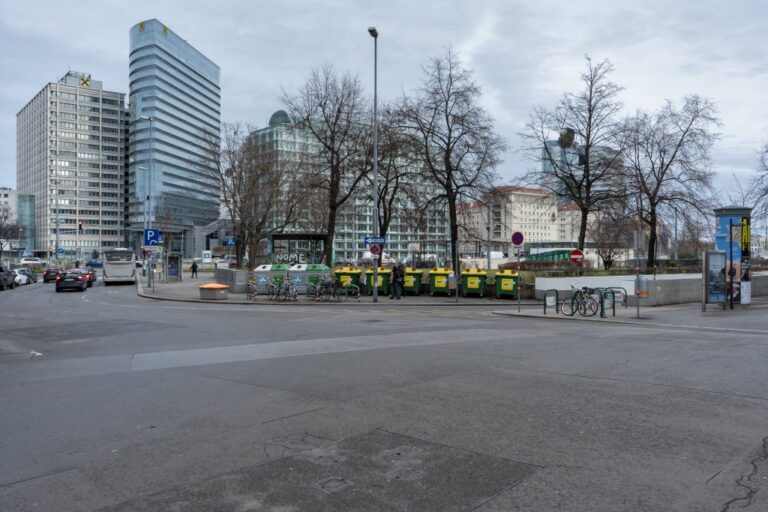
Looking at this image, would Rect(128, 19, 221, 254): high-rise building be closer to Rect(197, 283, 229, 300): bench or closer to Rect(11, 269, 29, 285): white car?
Rect(11, 269, 29, 285): white car

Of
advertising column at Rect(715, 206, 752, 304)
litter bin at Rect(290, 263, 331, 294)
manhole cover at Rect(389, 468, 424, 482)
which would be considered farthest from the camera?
litter bin at Rect(290, 263, 331, 294)

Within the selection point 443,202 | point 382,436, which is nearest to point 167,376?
point 382,436

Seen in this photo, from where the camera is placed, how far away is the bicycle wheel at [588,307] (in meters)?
19.9

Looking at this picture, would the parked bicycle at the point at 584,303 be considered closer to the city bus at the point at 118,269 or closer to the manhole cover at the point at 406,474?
the manhole cover at the point at 406,474

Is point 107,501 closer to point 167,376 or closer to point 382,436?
point 382,436

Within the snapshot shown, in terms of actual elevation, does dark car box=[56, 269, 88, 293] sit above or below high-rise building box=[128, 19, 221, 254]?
below

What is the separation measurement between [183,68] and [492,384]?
130 metres

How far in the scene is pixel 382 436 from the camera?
5.70m

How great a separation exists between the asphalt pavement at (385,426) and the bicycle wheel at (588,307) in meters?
7.33

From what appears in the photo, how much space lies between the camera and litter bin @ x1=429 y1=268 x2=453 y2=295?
29.9 m

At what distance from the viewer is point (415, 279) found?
30.9 metres

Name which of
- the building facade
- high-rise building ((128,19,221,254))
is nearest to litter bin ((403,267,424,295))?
the building facade

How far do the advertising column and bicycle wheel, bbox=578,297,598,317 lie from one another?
21.5 ft

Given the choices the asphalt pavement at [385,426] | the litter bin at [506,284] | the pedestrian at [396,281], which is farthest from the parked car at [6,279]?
the litter bin at [506,284]
